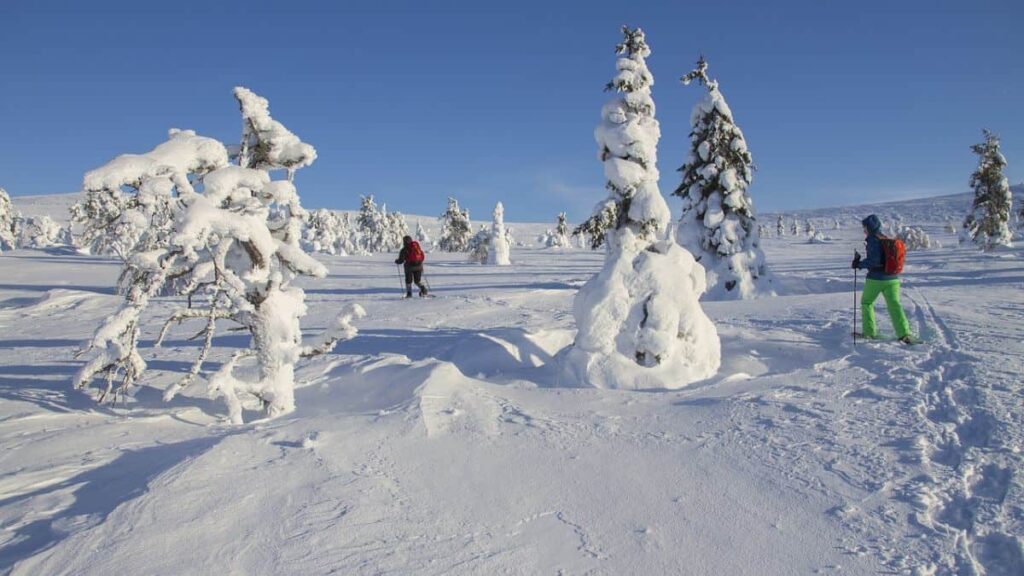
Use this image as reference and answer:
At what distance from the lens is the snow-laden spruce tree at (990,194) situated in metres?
38.0

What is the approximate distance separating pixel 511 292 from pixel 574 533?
14266 millimetres

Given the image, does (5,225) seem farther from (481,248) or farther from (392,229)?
(481,248)

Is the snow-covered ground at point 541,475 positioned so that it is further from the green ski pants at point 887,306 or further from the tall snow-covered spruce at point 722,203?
the tall snow-covered spruce at point 722,203

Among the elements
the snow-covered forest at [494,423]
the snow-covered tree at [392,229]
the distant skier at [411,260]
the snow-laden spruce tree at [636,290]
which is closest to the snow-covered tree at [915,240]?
the snow-covered tree at [392,229]

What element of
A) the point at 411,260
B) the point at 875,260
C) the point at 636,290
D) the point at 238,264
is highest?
the point at 238,264

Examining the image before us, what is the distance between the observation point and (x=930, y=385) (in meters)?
5.66

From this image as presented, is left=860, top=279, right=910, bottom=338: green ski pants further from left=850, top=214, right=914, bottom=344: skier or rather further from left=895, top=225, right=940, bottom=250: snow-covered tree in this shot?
left=895, top=225, right=940, bottom=250: snow-covered tree

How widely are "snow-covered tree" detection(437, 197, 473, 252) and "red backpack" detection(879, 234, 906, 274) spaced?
2311 inches

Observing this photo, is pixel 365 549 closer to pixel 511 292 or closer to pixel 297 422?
pixel 297 422

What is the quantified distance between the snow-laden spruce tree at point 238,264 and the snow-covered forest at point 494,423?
31 millimetres

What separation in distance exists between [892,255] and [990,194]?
4180 cm

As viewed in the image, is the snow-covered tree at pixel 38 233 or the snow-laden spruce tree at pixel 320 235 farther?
the snow-covered tree at pixel 38 233

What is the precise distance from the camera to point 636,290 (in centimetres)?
783

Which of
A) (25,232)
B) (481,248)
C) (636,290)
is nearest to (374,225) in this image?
(481,248)
